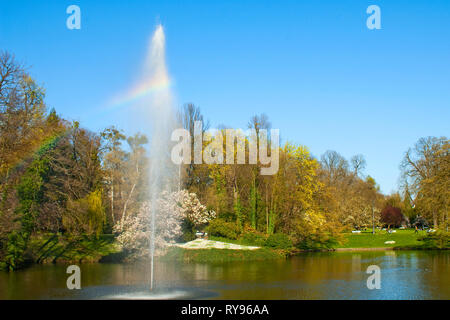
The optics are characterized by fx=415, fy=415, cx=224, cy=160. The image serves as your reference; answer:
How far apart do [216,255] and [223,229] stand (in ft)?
19.3

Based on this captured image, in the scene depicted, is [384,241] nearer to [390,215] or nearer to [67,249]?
[390,215]

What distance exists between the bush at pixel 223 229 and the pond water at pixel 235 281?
348 inches

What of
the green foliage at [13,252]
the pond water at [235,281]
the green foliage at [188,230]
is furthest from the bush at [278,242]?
the green foliage at [13,252]

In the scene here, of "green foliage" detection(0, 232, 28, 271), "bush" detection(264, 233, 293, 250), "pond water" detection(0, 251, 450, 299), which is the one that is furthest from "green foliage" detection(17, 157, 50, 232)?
"bush" detection(264, 233, 293, 250)

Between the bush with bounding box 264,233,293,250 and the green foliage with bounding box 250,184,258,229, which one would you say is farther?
the green foliage with bounding box 250,184,258,229

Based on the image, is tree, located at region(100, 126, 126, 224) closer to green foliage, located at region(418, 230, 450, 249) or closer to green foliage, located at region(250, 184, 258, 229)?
green foliage, located at region(250, 184, 258, 229)

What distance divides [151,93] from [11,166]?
38.7ft

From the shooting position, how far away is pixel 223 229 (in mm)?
37812

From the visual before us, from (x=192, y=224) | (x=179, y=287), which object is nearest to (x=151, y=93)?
(x=179, y=287)

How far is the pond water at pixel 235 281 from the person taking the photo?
57.1 ft

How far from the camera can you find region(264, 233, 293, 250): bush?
36312mm

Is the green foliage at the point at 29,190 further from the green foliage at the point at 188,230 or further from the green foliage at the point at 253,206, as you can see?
the green foliage at the point at 253,206

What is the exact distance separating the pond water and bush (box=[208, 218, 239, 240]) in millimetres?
8834

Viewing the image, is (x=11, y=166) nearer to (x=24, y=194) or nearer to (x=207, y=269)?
(x=24, y=194)
